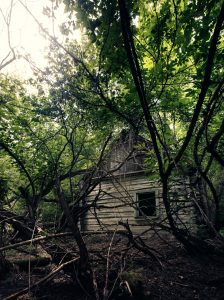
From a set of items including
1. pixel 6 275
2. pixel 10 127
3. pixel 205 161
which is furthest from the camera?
pixel 10 127

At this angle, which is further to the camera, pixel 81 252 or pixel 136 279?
pixel 136 279

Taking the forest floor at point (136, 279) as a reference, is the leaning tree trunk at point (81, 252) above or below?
above

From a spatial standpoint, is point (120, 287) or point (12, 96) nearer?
point (120, 287)

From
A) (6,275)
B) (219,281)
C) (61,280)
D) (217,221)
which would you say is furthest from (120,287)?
(217,221)

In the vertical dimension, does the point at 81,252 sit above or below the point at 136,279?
above

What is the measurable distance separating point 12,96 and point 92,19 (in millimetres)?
5039

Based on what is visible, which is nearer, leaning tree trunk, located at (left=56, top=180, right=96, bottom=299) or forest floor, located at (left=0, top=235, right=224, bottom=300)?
leaning tree trunk, located at (left=56, top=180, right=96, bottom=299)

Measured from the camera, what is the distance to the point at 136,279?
3.81 m

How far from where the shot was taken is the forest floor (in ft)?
12.4

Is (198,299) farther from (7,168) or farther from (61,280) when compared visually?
(7,168)

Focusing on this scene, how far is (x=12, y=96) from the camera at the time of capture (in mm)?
6844

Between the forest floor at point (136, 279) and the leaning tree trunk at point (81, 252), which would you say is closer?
the leaning tree trunk at point (81, 252)

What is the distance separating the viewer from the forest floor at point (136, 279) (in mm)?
3773

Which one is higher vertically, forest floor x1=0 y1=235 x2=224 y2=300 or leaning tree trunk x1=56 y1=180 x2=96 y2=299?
leaning tree trunk x1=56 y1=180 x2=96 y2=299
